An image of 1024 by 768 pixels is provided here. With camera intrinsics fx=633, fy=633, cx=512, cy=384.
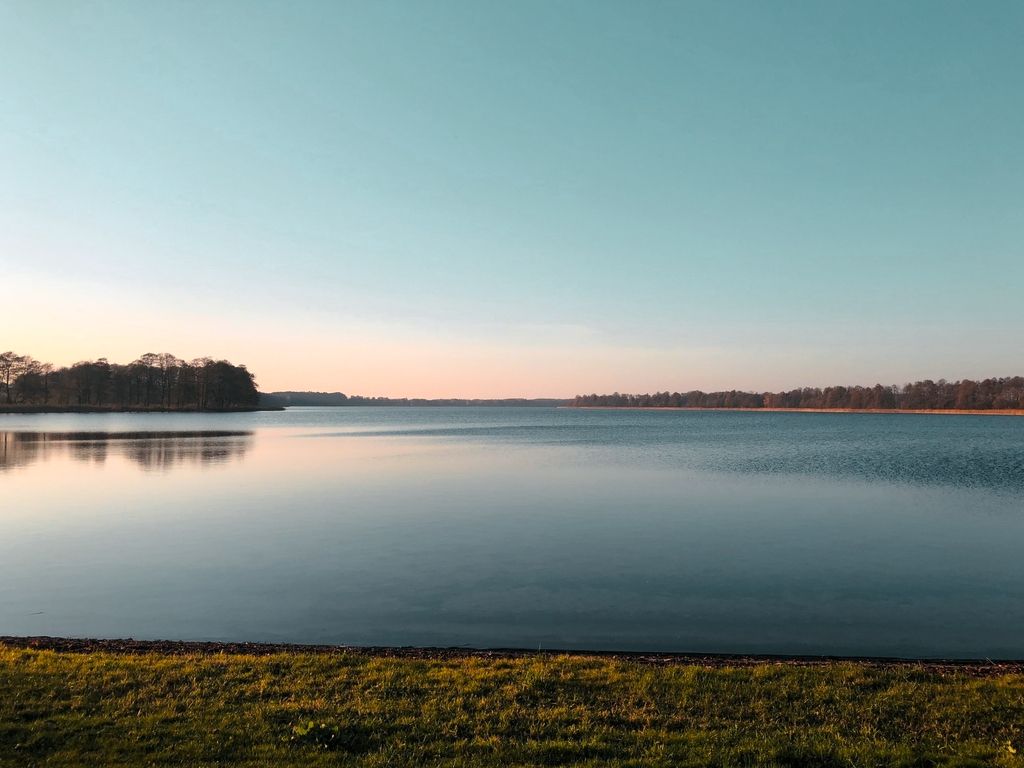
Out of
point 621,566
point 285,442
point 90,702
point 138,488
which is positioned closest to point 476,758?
point 90,702

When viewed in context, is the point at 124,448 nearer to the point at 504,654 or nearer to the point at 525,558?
the point at 525,558

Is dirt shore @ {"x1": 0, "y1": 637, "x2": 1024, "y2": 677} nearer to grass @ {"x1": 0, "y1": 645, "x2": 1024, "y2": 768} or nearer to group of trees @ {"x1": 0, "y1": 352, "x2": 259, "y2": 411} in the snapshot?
grass @ {"x1": 0, "y1": 645, "x2": 1024, "y2": 768}

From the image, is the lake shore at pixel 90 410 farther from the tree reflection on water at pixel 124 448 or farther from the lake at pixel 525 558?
the lake at pixel 525 558

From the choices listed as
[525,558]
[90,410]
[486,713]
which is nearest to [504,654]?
[486,713]

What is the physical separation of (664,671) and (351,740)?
4.43 metres

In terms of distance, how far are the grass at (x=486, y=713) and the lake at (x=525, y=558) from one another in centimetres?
253

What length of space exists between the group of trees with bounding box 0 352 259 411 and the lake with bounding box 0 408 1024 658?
369 feet

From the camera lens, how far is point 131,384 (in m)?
138

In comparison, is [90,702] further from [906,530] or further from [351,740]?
[906,530]

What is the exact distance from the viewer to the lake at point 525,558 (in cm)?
1206

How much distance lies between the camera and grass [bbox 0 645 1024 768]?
20.5 ft

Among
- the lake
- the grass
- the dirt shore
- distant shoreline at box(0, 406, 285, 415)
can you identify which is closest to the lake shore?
distant shoreline at box(0, 406, 285, 415)

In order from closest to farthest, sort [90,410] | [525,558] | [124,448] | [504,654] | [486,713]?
[486,713], [504,654], [525,558], [124,448], [90,410]

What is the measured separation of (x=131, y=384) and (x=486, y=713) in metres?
155
